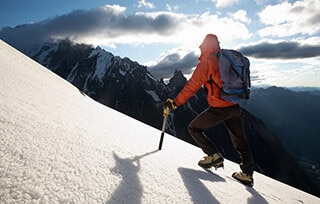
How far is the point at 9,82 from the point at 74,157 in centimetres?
272

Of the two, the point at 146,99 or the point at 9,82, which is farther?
the point at 146,99

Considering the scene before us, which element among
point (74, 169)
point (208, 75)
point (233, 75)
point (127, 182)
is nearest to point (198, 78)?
point (208, 75)

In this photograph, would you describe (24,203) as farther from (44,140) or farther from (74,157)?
(44,140)

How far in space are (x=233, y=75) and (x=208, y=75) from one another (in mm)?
440

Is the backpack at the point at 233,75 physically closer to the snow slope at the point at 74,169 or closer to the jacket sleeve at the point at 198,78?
the jacket sleeve at the point at 198,78

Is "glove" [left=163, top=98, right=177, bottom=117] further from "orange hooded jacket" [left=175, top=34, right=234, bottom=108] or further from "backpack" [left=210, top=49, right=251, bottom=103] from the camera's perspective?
"backpack" [left=210, top=49, right=251, bottom=103]

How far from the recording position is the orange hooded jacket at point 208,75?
4.37 meters

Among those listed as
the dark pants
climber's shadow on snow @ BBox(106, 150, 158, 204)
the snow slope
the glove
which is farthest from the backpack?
climber's shadow on snow @ BBox(106, 150, 158, 204)

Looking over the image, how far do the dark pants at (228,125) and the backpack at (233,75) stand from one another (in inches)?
12.2

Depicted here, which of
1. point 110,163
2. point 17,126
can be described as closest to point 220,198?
point 110,163

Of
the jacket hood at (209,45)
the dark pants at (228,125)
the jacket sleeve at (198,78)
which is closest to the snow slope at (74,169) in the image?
the dark pants at (228,125)

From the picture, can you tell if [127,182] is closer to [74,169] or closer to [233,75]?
[74,169]

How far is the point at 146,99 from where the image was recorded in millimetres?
198125

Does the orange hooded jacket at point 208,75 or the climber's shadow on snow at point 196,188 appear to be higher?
the orange hooded jacket at point 208,75
